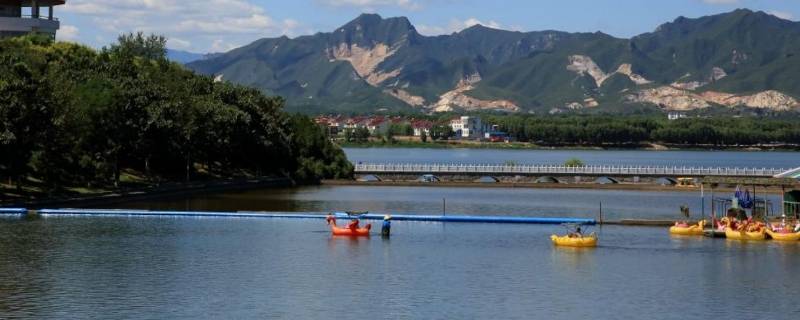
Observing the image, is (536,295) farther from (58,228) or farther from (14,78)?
(14,78)

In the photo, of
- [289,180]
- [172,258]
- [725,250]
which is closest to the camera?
[172,258]

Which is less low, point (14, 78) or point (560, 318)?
point (14, 78)

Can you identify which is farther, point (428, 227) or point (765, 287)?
point (428, 227)

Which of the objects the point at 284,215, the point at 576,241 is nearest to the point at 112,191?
the point at 284,215

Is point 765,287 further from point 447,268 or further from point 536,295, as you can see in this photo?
point 447,268

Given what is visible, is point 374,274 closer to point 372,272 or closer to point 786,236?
point 372,272

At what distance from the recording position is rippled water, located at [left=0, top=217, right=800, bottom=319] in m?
62.1

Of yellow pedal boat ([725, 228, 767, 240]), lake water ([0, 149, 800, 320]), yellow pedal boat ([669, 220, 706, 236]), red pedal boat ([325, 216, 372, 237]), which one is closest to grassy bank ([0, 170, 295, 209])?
lake water ([0, 149, 800, 320])

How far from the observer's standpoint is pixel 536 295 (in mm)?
67125

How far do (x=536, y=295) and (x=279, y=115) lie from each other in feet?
411

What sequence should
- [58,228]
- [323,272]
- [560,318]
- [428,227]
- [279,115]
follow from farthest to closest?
[279,115] → [428,227] → [58,228] → [323,272] → [560,318]

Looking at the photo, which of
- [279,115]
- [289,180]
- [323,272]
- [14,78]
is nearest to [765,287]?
[323,272]

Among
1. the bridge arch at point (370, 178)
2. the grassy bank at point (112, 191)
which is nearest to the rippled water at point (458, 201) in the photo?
the grassy bank at point (112, 191)

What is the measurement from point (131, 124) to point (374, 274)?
213 feet
